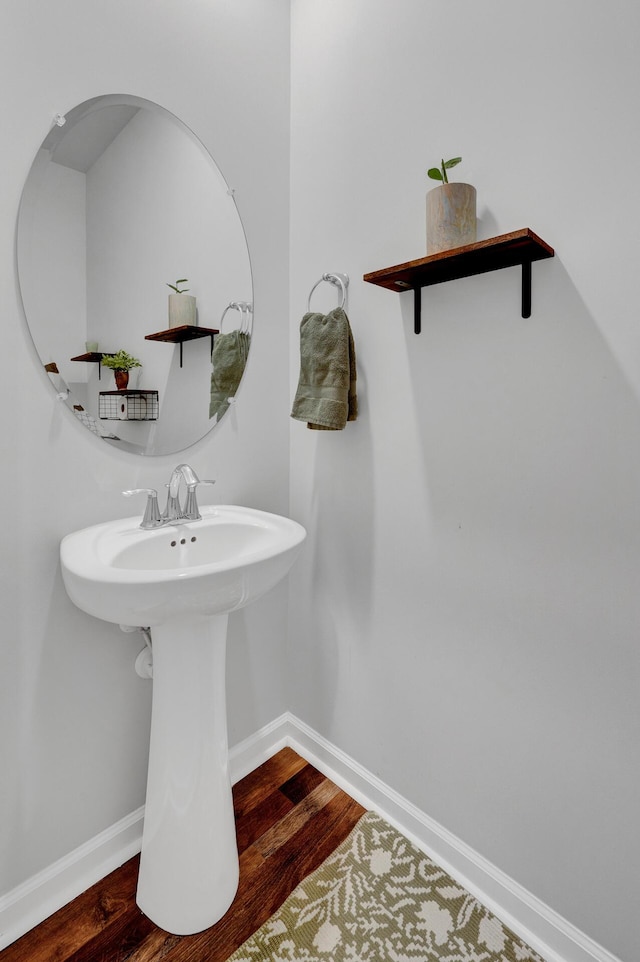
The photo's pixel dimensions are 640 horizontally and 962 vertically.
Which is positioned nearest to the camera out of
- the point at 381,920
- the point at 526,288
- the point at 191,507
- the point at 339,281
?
the point at 526,288

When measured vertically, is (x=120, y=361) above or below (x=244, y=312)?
below

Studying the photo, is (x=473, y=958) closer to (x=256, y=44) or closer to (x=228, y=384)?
(x=228, y=384)

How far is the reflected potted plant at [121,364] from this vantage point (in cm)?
125

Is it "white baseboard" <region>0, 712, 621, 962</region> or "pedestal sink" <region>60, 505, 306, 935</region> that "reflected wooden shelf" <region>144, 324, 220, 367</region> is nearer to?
"pedestal sink" <region>60, 505, 306, 935</region>

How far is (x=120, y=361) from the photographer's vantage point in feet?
4.14

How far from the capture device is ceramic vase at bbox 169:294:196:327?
1.34 m

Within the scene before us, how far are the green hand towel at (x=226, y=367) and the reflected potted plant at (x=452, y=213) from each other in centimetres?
65

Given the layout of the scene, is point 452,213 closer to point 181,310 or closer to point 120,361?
point 181,310

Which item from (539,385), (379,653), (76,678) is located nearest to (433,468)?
(539,385)

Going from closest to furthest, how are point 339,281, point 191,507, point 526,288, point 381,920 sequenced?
point 526,288
point 381,920
point 191,507
point 339,281

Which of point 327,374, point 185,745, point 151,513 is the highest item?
point 327,374

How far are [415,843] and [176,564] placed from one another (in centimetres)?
102

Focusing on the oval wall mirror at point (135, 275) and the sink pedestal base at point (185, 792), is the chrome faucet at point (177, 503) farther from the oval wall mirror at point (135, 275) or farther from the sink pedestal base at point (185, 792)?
the sink pedestal base at point (185, 792)

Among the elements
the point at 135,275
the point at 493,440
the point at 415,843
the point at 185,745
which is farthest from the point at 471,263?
the point at 415,843
